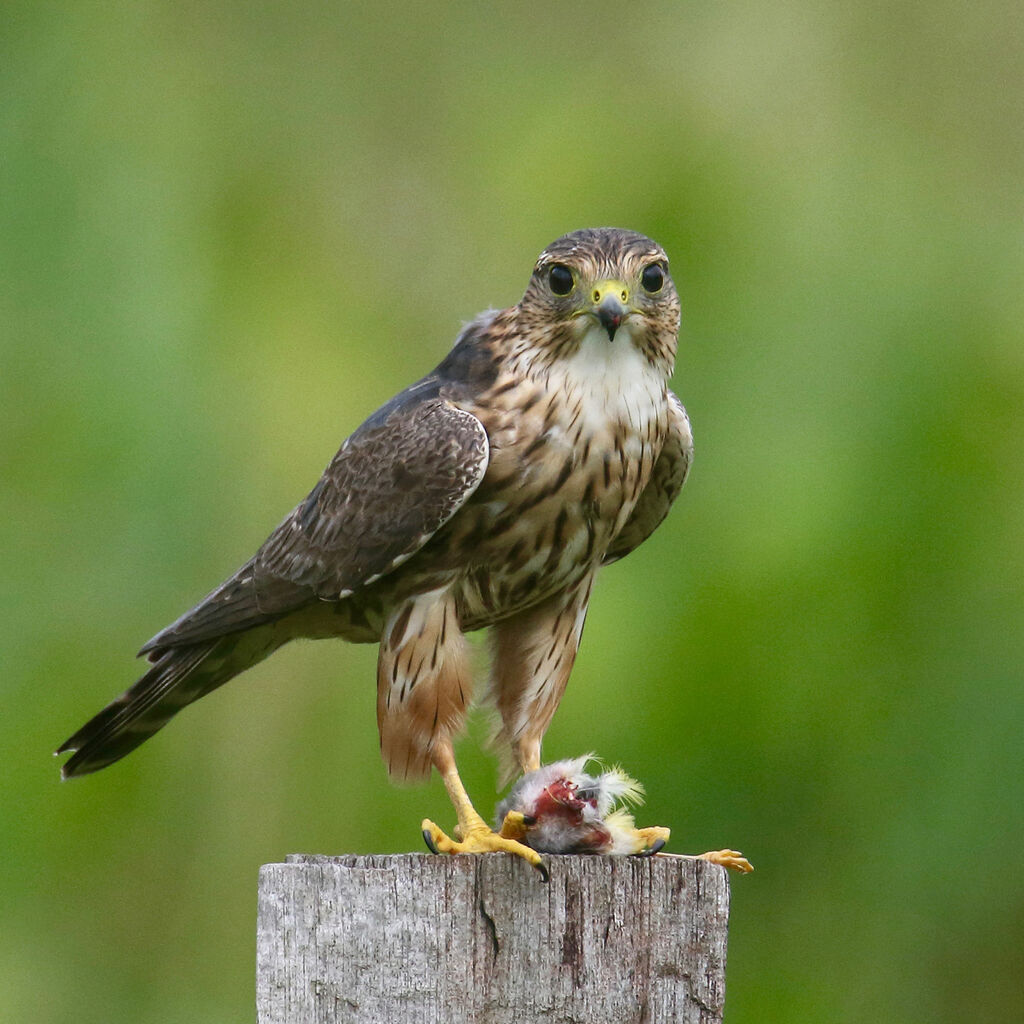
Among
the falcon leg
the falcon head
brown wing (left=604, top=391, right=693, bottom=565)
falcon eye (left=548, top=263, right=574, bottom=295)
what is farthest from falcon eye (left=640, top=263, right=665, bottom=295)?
the falcon leg

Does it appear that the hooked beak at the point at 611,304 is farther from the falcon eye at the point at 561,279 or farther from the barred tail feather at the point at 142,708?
the barred tail feather at the point at 142,708

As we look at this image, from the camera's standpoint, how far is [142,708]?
377 cm

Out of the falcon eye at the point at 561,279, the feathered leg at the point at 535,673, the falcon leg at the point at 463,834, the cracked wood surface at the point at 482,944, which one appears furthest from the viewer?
the feathered leg at the point at 535,673

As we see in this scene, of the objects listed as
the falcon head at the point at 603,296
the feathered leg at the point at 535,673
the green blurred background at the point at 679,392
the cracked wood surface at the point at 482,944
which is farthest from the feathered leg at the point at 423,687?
the green blurred background at the point at 679,392

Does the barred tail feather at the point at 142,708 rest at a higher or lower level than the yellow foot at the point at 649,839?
higher

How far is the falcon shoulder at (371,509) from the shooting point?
3330 mm

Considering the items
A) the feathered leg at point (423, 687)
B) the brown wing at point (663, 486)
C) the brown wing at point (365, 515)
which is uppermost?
the brown wing at point (663, 486)

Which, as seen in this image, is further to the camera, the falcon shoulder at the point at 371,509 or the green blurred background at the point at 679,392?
the green blurred background at the point at 679,392

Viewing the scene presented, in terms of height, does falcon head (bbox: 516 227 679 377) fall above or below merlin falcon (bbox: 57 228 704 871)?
above

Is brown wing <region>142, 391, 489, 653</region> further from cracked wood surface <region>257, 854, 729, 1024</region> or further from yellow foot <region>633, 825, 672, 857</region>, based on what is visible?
cracked wood surface <region>257, 854, 729, 1024</region>

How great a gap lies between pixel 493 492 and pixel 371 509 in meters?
0.28

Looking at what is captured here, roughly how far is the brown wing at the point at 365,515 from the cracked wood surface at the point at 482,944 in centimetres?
102

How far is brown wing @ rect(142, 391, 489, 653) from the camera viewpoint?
3.33m

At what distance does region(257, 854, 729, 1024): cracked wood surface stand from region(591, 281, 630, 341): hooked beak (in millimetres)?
1166
